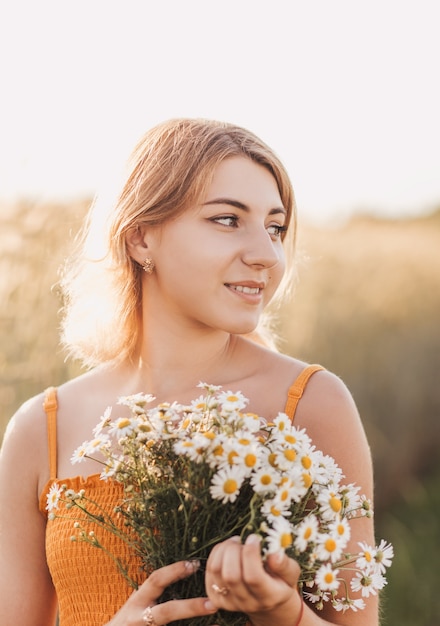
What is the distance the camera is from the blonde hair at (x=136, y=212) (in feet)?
7.45

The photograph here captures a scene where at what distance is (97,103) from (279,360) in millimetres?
2804

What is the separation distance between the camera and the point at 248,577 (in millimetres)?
1619

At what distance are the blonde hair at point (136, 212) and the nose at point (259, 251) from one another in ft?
0.56

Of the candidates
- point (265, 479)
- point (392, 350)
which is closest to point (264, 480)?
point (265, 479)

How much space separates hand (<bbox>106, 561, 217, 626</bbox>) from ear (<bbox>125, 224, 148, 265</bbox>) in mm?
877

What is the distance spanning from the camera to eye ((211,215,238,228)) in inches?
87.4

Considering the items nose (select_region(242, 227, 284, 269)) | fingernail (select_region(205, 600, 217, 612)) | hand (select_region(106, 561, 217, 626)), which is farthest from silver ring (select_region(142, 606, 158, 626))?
nose (select_region(242, 227, 284, 269))

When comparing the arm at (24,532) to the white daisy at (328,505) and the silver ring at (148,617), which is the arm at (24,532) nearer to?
the silver ring at (148,617)

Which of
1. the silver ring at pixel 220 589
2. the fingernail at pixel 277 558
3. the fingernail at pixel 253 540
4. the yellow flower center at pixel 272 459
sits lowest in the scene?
the silver ring at pixel 220 589

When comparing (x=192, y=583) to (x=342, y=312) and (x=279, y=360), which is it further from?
(x=342, y=312)

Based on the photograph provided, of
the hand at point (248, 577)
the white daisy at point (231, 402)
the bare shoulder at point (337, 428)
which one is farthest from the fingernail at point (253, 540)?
the bare shoulder at point (337, 428)

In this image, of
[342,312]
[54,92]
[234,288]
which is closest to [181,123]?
[234,288]

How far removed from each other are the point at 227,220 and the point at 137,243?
0.30 meters

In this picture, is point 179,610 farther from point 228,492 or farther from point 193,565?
point 228,492
